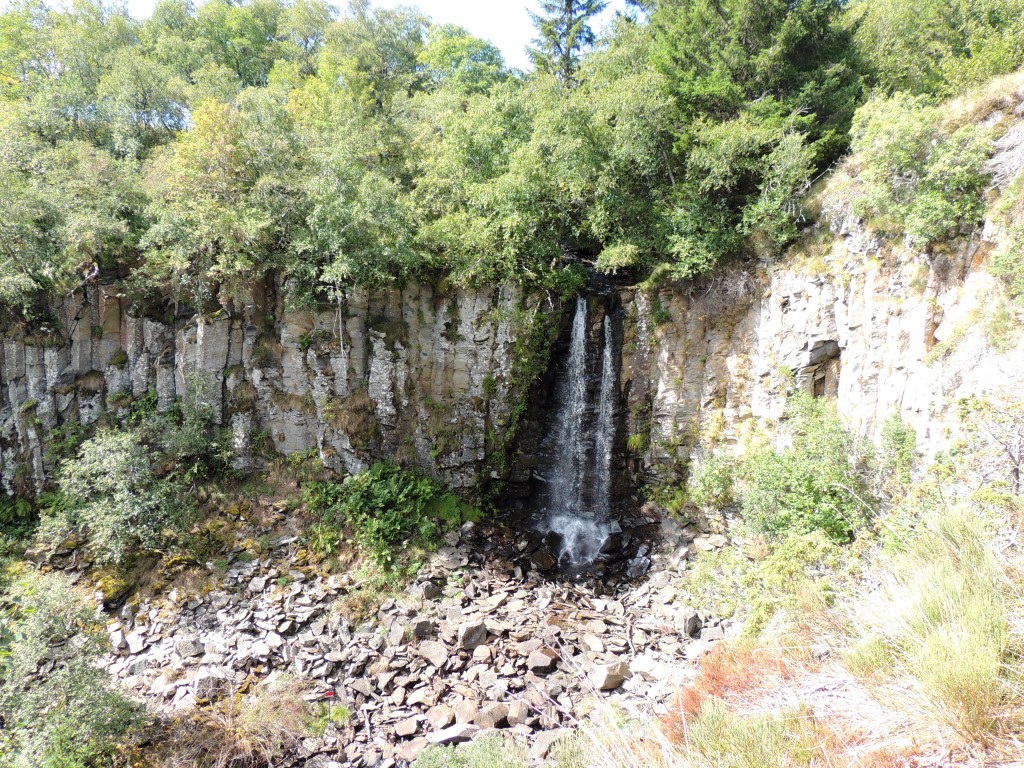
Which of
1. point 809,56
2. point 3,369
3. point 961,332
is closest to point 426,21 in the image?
point 809,56

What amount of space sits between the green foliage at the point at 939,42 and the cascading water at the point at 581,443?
30.7 ft

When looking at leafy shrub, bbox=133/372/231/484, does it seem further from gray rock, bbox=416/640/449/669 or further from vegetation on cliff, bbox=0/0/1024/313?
gray rock, bbox=416/640/449/669

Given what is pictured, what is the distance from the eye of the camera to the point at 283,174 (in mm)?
12992

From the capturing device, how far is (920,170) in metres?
8.80

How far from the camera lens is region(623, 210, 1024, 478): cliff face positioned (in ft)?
26.1

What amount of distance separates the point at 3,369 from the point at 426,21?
2539cm

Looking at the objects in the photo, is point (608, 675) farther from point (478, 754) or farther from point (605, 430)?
point (605, 430)

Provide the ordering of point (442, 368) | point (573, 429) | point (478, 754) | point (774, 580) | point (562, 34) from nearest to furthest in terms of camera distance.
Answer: point (478, 754)
point (774, 580)
point (442, 368)
point (573, 429)
point (562, 34)

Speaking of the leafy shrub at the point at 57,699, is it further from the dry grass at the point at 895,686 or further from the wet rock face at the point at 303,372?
the dry grass at the point at 895,686

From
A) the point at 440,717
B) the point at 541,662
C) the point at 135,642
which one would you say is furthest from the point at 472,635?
the point at 135,642

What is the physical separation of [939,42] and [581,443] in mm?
13887

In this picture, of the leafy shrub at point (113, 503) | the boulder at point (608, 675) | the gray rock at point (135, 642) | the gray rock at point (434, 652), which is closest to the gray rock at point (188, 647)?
the gray rock at point (135, 642)

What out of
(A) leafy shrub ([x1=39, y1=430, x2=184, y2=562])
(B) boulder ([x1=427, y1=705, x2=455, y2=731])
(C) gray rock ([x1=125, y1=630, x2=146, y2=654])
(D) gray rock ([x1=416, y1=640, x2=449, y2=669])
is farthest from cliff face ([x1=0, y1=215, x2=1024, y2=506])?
(B) boulder ([x1=427, y1=705, x2=455, y2=731])

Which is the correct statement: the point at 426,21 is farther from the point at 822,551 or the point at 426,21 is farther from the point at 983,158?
the point at 822,551
